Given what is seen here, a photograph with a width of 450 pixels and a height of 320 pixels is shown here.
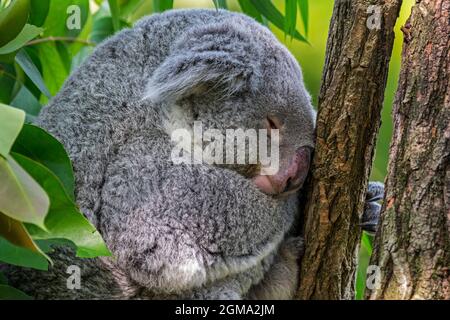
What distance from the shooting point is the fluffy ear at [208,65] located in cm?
293

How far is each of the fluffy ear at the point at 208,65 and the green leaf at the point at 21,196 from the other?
50.5 inches

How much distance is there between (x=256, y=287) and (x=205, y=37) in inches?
47.4

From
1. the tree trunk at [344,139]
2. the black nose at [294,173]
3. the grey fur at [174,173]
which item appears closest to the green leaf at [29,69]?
the grey fur at [174,173]

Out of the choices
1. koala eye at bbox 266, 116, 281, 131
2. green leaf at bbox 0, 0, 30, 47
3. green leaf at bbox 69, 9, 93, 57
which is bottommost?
koala eye at bbox 266, 116, 281, 131

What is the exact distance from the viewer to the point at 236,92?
3.10 m

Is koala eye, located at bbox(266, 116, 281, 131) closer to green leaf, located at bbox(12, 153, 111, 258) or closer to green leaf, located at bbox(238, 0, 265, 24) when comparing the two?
green leaf, located at bbox(238, 0, 265, 24)

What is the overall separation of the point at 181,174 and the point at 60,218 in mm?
873

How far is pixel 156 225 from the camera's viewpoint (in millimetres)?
2861

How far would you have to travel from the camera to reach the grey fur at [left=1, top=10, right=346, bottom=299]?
2873 millimetres

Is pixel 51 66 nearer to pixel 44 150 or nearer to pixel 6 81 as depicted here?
pixel 6 81

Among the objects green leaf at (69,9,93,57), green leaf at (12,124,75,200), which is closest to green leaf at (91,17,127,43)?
green leaf at (69,9,93,57)

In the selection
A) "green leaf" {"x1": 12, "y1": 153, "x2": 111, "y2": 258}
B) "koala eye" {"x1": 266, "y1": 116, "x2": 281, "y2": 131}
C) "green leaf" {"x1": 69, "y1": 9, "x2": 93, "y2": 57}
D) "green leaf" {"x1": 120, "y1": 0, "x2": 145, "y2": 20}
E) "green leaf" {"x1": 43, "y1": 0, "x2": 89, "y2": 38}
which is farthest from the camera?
"green leaf" {"x1": 69, "y1": 9, "x2": 93, "y2": 57}

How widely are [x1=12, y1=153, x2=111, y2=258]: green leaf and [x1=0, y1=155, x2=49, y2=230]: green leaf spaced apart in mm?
387

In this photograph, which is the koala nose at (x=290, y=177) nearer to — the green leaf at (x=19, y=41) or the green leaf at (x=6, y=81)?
the green leaf at (x=19, y=41)
